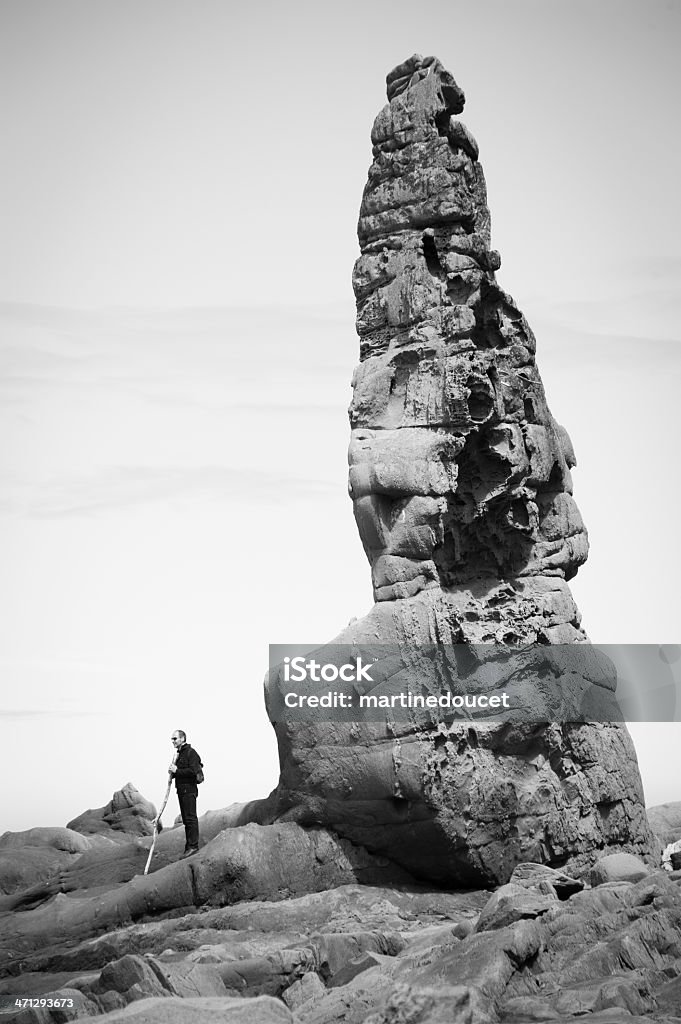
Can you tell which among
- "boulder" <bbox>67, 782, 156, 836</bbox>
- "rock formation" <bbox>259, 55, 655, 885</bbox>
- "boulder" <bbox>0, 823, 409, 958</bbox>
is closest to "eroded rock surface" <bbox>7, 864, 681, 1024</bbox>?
"boulder" <bbox>0, 823, 409, 958</bbox>

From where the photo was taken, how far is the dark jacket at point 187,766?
14.5 meters

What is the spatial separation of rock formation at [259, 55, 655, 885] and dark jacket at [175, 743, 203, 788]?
2.88 feet

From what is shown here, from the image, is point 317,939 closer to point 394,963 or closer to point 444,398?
point 394,963

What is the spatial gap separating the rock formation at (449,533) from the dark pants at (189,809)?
2.49ft

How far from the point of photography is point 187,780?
14.5 metres

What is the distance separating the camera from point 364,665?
45.9 feet

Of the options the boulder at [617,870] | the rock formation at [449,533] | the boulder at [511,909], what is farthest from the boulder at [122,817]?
the boulder at [511,909]

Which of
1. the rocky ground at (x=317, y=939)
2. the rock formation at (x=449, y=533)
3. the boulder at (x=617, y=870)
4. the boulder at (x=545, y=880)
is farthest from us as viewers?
the rock formation at (x=449, y=533)

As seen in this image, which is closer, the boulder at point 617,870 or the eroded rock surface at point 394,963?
the eroded rock surface at point 394,963

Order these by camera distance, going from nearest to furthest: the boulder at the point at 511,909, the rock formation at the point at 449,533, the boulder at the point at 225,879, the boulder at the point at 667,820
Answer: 1. the boulder at the point at 511,909
2. the boulder at the point at 225,879
3. the rock formation at the point at 449,533
4. the boulder at the point at 667,820

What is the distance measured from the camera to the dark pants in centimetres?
1459

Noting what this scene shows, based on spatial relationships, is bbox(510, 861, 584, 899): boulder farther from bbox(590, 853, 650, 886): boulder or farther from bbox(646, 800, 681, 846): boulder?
bbox(646, 800, 681, 846): boulder

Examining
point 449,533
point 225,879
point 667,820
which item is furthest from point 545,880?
point 667,820

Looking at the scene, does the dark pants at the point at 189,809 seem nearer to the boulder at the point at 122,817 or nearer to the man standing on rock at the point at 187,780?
the man standing on rock at the point at 187,780
